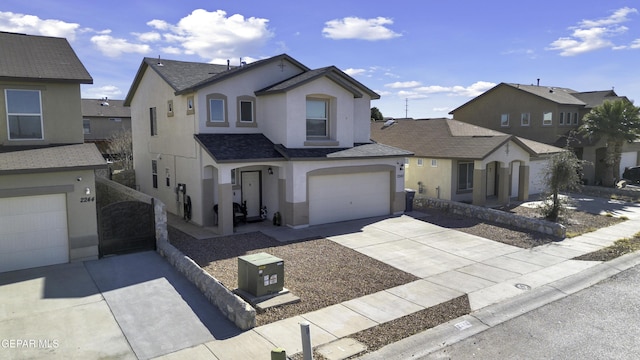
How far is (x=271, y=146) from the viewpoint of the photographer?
18.8m

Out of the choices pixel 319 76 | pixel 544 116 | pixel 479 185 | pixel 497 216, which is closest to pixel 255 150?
pixel 319 76

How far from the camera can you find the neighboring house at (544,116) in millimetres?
34812

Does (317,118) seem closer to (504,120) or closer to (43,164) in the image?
(43,164)

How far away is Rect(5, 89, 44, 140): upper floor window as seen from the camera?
1352 cm

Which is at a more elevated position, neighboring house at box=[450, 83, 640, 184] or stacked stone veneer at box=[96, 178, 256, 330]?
neighboring house at box=[450, 83, 640, 184]

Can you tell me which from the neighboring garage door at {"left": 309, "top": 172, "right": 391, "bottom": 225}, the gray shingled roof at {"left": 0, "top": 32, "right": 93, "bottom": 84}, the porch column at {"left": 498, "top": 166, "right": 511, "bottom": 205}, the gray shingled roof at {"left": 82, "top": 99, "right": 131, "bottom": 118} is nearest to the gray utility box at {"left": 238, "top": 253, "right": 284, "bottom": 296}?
the neighboring garage door at {"left": 309, "top": 172, "right": 391, "bottom": 225}

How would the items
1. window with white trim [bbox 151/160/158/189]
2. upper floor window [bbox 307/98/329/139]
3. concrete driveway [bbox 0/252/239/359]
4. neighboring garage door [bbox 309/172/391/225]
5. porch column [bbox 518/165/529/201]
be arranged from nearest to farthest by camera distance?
concrete driveway [bbox 0/252/239/359], neighboring garage door [bbox 309/172/391/225], upper floor window [bbox 307/98/329/139], window with white trim [bbox 151/160/158/189], porch column [bbox 518/165/529/201]

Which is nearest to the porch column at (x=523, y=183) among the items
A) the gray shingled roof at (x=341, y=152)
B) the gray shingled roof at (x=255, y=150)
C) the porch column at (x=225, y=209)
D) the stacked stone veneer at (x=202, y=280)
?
the gray shingled roof at (x=341, y=152)

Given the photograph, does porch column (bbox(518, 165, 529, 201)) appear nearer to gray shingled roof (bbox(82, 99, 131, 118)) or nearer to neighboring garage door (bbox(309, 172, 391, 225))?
neighboring garage door (bbox(309, 172, 391, 225))

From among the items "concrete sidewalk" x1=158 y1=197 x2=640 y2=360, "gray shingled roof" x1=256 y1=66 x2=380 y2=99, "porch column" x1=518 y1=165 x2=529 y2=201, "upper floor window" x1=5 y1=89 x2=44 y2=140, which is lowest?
"concrete sidewalk" x1=158 y1=197 x2=640 y2=360

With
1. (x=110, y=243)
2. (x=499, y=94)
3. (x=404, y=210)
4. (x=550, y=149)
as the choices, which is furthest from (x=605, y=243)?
(x=499, y=94)

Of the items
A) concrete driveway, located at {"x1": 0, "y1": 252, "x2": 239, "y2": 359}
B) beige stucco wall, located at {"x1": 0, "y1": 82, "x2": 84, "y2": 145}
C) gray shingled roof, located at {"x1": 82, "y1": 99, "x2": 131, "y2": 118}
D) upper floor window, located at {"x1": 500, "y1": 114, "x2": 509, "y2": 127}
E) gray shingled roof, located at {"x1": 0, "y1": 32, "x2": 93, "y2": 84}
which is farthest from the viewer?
gray shingled roof, located at {"x1": 82, "y1": 99, "x2": 131, "y2": 118}

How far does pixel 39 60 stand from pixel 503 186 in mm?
22983

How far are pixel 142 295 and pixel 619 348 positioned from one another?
10565 mm
